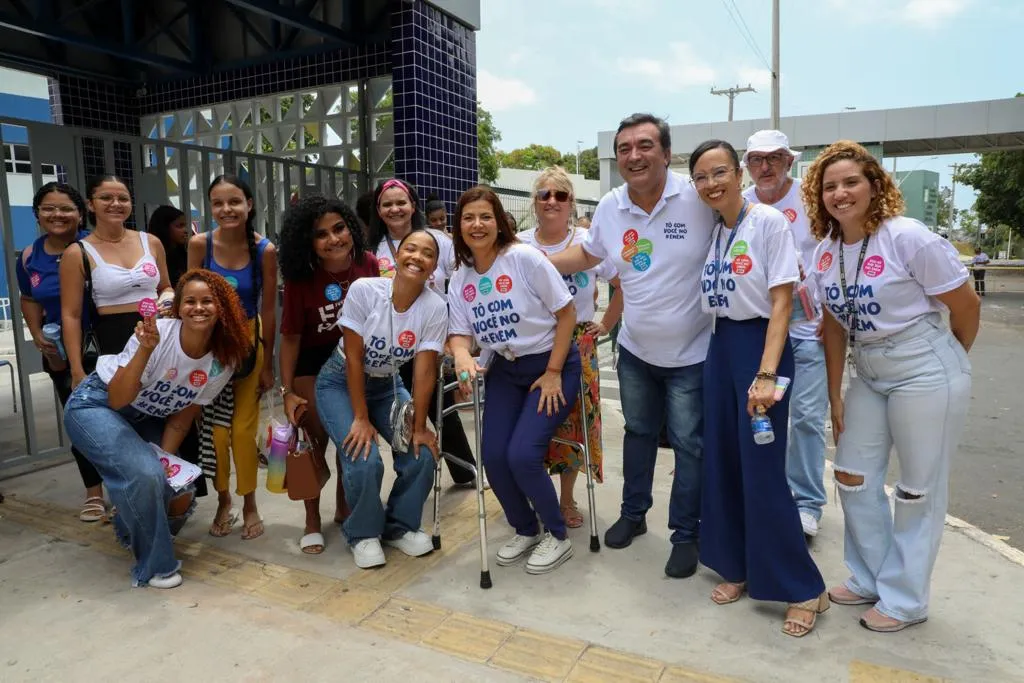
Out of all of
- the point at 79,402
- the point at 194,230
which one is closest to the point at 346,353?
the point at 79,402

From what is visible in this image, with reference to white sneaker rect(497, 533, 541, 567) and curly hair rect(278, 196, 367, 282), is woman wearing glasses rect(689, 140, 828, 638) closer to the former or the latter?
white sneaker rect(497, 533, 541, 567)

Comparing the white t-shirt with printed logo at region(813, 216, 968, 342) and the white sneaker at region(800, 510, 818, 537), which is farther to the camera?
the white sneaker at region(800, 510, 818, 537)

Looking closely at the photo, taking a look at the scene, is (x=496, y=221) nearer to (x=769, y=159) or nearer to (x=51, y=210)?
(x=769, y=159)

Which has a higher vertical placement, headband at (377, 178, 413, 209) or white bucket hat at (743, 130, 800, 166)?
white bucket hat at (743, 130, 800, 166)

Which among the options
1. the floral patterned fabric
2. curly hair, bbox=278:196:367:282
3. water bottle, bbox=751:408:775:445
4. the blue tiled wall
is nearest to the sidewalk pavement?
the floral patterned fabric

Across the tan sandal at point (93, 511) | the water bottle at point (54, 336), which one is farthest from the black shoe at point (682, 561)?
the water bottle at point (54, 336)

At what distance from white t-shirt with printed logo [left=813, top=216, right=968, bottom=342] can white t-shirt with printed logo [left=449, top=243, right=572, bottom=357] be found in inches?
45.6

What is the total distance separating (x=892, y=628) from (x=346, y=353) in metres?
2.50

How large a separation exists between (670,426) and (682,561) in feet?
1.97

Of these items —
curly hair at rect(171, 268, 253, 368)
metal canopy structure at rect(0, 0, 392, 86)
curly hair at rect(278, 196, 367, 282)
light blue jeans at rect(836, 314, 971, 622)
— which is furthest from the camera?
metal canopy structure at rect(0, 0, 392, 86)

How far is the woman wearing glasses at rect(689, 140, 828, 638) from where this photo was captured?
2.76m

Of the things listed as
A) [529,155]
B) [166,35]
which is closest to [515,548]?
[166,35]

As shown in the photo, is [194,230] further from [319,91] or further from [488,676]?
[488,676]

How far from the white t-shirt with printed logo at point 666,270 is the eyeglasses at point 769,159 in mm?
532
